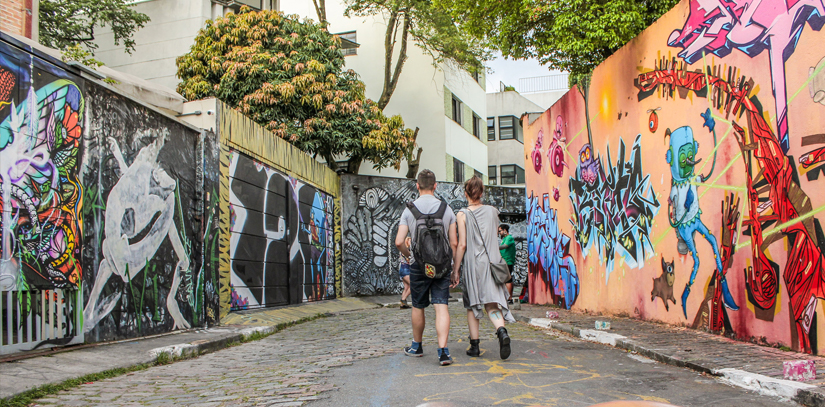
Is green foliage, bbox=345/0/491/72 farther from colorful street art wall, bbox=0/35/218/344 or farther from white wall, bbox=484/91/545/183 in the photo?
colorful street art wall, bbox=0/35/218/344

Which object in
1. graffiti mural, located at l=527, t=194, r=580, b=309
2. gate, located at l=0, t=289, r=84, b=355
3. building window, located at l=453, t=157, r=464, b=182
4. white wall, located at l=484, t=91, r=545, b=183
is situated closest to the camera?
gate, located at l=0, t=289, r=84, b=355

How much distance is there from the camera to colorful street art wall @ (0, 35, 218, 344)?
215 inches

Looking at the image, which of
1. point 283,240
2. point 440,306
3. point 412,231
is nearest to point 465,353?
point 440,306

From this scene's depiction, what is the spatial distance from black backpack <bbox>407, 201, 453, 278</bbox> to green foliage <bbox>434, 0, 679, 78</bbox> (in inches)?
301

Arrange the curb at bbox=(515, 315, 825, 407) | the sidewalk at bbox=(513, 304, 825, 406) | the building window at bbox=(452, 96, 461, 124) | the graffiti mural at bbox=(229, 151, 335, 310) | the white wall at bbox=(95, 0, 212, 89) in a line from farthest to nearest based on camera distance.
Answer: the building window at bbox=(452, 96, 461, 124) < the white wall at bbox=(95, 0, 212, 89) < the graffiti mural at bbox=(229, 151, 335, 310) < the sidewalk at bbox=(513, 304, 825, 406) < the curb at bbox=(515, 315, 825, 407)

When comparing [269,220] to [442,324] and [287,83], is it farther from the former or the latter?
[287,83]

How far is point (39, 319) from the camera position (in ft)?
18.4

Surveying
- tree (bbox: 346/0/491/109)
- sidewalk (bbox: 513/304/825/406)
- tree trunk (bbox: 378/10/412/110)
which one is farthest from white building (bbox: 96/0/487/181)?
sidewalk (bbox: 513/304/825/406)

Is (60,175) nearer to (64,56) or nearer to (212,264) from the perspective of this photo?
(64,56)

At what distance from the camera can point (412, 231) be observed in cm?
579

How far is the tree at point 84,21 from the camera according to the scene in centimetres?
→ 1928

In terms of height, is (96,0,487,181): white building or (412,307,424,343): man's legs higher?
(96,0,487,181): white building

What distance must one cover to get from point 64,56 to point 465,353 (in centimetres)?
502

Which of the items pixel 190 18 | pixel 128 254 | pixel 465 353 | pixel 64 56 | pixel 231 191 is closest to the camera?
pixel 465 353
